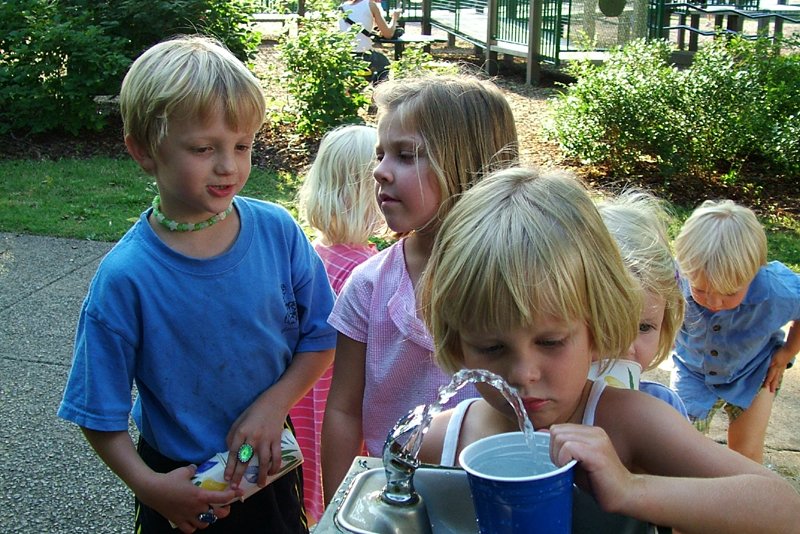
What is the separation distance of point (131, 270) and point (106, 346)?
0.19 m

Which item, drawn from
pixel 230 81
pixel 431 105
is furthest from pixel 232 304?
pixel 431 105

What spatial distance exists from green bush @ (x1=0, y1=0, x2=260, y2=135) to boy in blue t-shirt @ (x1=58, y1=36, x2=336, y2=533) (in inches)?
305

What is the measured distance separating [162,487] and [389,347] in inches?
24.8

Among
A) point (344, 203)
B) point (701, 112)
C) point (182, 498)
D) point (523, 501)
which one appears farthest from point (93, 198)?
point (523, 501)

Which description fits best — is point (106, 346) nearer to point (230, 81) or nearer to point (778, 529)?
point (230, 81)

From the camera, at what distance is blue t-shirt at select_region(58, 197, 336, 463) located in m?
2.18

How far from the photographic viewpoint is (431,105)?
232cm

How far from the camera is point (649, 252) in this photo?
241 centimetres

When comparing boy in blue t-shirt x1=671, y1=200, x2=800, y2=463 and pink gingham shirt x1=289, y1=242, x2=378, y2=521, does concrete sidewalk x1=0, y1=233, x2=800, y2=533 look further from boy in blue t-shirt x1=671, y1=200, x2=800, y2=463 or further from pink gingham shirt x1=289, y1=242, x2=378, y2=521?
pink gingham shirt x1=289, y1=242, x2=378, y2=521

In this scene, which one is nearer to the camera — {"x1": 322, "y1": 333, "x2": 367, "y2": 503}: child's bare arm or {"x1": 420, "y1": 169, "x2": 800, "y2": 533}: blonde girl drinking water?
{"x1": 420, "y1": 169, "x2": 800, "y2": 533}: blonde girl drinking water

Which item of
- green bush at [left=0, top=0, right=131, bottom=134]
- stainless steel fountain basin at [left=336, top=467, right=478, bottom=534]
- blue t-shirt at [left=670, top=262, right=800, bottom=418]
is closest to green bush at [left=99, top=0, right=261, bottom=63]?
green bush at [left=0, top=0, right=131, bottom=134]

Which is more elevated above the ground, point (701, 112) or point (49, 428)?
point (701, 112)

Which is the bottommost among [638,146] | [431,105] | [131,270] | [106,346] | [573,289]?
[638,146]

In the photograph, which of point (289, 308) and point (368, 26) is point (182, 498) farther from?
point (368, 26)
